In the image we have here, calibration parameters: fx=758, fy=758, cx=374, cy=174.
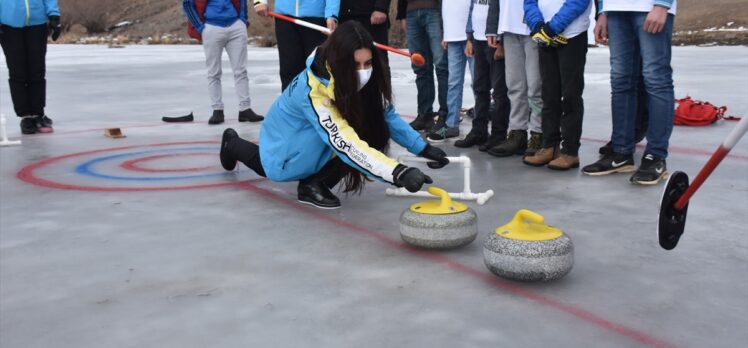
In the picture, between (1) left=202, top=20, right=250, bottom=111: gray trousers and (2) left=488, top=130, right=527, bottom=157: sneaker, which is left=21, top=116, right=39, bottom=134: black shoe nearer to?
(1) left=202, top=20, right=250, bottom=111: gray trousers

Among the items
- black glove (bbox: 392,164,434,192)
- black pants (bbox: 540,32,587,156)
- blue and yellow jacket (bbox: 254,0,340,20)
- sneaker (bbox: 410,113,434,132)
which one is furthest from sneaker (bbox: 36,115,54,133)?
black glove (bbox: 392,164,434,192)

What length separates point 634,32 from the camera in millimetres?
4223

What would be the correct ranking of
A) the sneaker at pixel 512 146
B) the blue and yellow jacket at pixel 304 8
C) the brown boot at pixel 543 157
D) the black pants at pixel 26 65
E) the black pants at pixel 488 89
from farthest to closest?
the black pants at pixel 26 65 → the blue and yellow jacket at pixel 304 8 → the black pants at pixel 488 89 → the sneaker at pixel 512 146 → the brown boot at pixel 543 157

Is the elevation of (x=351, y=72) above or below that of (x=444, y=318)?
above

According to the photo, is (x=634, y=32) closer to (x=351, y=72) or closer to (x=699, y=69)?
(x=351, y=72)

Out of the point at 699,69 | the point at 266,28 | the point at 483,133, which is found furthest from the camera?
the point at 266,28

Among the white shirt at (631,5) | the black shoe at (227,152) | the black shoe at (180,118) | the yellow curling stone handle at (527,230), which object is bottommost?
the black shoe at (180,118)

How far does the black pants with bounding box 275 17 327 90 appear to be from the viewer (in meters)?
5.82

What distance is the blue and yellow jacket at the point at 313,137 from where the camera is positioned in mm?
3342

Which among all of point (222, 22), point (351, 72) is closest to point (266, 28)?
point (222, 22)

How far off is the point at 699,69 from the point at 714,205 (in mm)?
8821

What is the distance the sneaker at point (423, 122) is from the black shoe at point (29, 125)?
3.19m

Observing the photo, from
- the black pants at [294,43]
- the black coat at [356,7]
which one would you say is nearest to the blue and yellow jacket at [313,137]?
the black pants at [294,43]

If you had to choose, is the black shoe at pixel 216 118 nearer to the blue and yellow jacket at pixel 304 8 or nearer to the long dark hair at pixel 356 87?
the blue and yellow jacket at pixel 304 8
